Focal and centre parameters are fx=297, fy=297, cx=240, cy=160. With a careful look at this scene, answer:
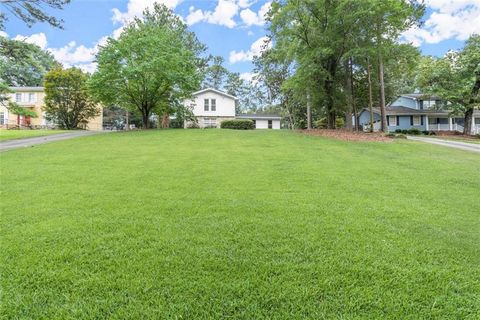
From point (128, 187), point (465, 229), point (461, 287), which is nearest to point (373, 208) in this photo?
point (465, 229)

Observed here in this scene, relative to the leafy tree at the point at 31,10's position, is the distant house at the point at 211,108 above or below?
below

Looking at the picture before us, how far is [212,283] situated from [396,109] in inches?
1446

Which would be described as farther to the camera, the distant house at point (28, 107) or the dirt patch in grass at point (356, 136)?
the distant house at point (28, 107)

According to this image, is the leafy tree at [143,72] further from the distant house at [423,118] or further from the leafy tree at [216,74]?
the distant house at [423,118]

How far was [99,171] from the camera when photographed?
7.11m

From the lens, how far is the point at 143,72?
20719 millimetres

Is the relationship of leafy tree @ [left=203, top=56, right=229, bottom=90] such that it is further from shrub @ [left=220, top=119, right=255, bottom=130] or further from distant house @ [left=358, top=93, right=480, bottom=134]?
distant house @ [left=358, top=93, right=480, bottom=134]

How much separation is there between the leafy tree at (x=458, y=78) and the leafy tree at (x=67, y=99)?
3123cm

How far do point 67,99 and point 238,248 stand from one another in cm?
3228

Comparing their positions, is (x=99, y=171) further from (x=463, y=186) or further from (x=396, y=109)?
(x=396, y=109)

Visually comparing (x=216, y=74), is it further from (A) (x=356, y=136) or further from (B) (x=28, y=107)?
(A) (x=356, y=136)

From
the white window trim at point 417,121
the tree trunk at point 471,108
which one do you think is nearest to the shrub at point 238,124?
the white window trim at point 417,121

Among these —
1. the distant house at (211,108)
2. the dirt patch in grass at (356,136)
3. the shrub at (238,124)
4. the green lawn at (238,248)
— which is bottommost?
the green lawn at (238,248)

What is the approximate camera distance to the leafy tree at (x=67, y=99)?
28578mm
